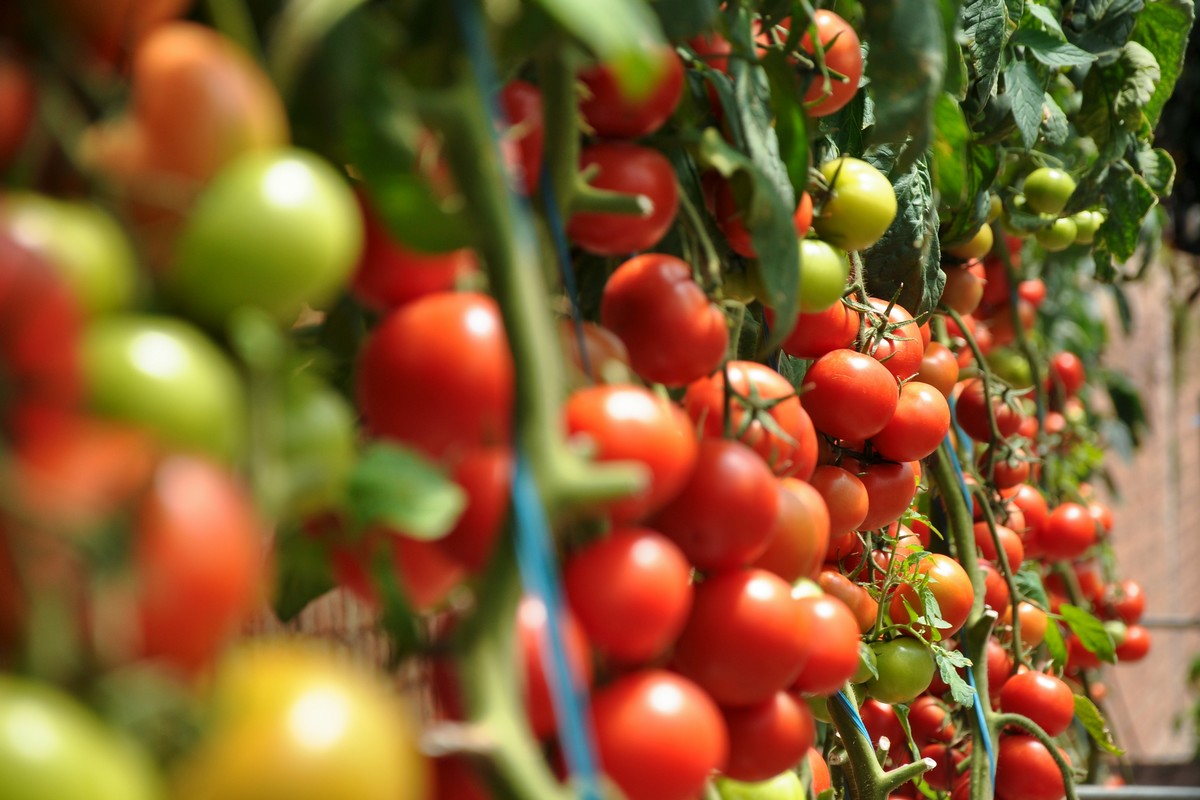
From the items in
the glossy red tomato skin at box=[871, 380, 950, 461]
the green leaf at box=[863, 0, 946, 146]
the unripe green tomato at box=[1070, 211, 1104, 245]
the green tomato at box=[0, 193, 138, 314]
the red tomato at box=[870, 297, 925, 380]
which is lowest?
the unripe green tomato at box=[1070, 211, 1104, 245]

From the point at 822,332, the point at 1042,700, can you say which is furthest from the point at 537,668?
the point at 1042,700

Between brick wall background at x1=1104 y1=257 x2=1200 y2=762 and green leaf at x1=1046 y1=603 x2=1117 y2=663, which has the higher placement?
green leaf at x1=1046 y1=603 x2=1117 y2=663

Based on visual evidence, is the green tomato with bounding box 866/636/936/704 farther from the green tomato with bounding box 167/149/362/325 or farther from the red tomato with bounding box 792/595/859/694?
the green tomato with bounding box 167/149/362/325

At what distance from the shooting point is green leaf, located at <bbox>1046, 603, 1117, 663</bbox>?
4.08ft

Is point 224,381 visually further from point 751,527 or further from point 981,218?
point 981,218

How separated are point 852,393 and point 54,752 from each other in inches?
20.3

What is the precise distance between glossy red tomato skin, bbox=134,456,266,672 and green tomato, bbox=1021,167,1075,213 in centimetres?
102

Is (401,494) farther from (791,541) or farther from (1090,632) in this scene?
(1090,632)

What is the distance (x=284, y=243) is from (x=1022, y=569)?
45.7 inches

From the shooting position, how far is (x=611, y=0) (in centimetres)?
31

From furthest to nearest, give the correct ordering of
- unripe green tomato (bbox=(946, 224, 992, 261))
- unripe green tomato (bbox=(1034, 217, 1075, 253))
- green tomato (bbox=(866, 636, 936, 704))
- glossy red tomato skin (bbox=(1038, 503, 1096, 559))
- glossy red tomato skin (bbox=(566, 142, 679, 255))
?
glossy red tomato skin (bbox=(1038, 503, 1096, 559))
unripe green tomato (bbox=(1034, 217, 1075, 253))
unripe green tomato (bbox=(946, 224, 992, 261))
green tomato (bbox=(866, 636, 936, 704))
glossy red tomato skin (bbox=(566, 142, 679, 255))

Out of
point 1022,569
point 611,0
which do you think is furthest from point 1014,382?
point 611,0

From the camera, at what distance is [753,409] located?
461mm

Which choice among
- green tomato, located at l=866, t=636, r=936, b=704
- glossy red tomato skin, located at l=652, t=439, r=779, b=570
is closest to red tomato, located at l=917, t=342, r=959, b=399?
green tomato, located at l=866, t=636, r=936, b=704
